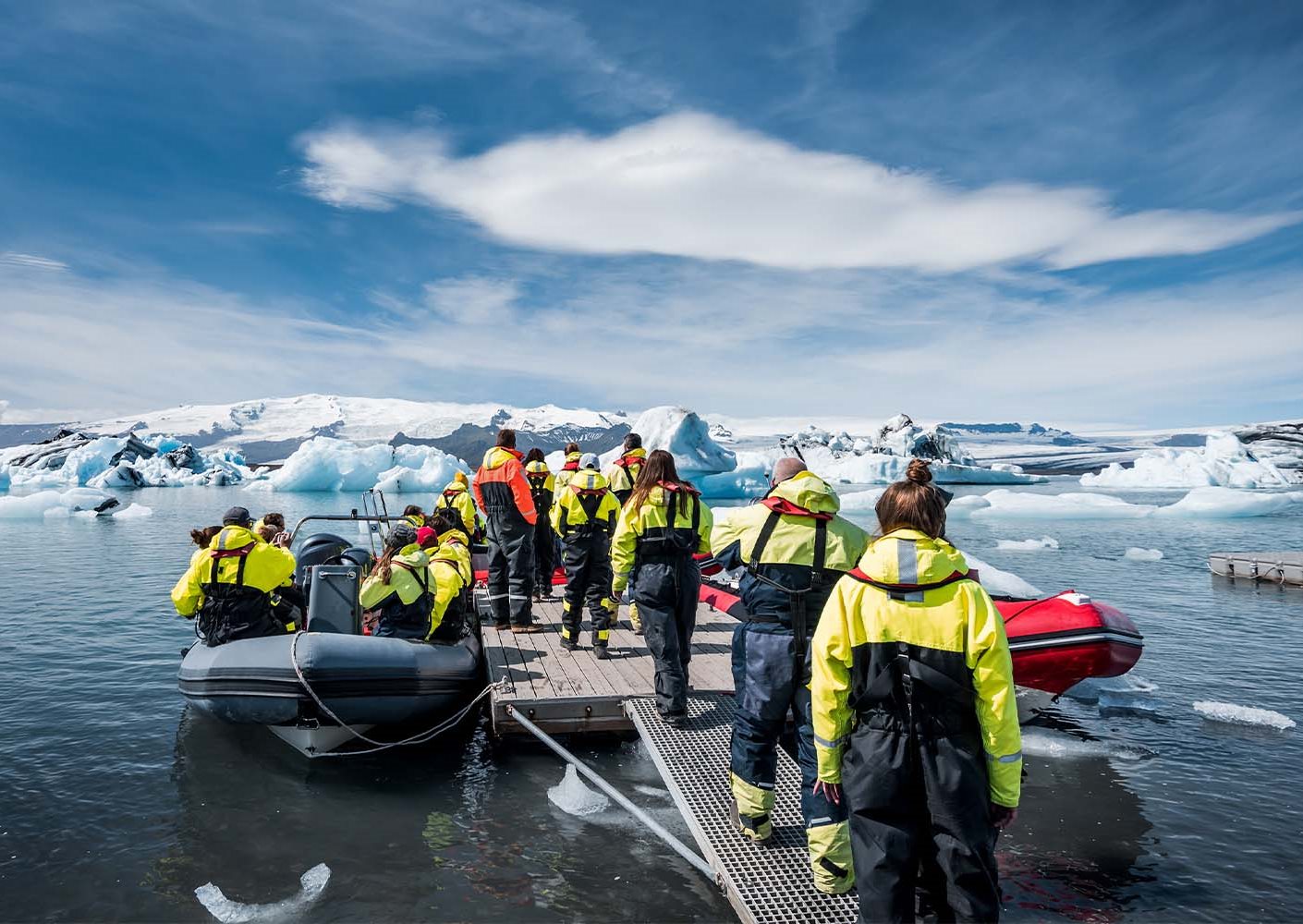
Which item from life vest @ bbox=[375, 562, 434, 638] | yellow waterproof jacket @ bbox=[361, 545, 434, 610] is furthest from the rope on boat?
life vest @ bbox=[375, 562, 434, 638]

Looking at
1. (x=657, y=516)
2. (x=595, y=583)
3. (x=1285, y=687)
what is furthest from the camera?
(x=1285, y=687)

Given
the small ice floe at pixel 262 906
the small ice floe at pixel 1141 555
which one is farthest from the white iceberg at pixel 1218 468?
the small ice floe at pixel 262 906

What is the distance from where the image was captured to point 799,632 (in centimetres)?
362

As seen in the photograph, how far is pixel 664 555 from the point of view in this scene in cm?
530

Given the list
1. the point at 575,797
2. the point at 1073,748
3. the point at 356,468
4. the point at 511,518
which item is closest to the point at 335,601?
the point at 511,518

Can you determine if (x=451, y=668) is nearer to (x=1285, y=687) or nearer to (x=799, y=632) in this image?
(x=799, y=632)

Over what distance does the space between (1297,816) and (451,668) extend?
6309mm

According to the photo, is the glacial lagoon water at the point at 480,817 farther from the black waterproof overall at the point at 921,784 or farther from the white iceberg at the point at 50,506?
the white iceberg at the point at 50,506

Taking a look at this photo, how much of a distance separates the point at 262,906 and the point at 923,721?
3.87 metres

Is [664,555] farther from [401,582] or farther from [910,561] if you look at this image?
[910,561]

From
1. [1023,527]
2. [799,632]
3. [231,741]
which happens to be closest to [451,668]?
[231,741]

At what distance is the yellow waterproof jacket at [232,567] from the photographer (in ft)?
20.1

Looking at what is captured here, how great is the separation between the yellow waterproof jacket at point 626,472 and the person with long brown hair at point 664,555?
6.79ft

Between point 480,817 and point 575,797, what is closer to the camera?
point 480,817
